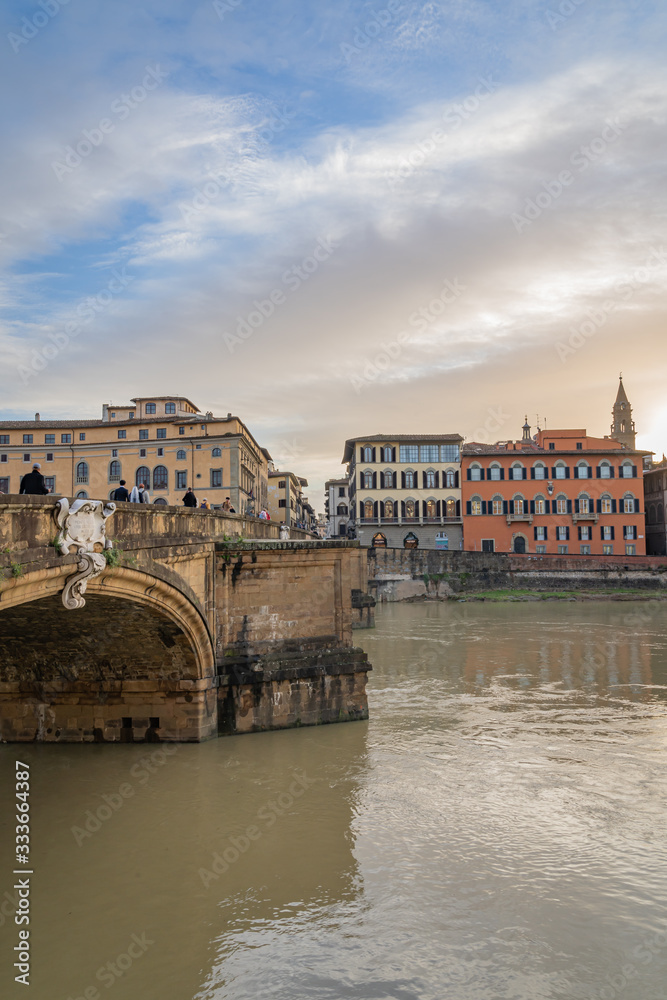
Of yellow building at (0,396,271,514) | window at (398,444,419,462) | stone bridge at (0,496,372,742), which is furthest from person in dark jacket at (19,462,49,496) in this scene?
window at (398,444,419,462)

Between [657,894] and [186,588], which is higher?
[186,588]

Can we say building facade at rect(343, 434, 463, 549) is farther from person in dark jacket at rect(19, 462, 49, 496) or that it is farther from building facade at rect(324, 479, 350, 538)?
person in dark jacket at rect(19, 462, 49, 496)

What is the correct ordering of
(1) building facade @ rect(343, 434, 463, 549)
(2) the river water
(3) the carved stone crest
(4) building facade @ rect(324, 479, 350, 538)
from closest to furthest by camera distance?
(2) the river water < (3) the carved stone crest < (1) building facade @ rect(343, 434, 463, 549) < (4) building facade @ rect(324, 479, 350, 538)

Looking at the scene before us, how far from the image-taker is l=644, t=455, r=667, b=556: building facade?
56188mm

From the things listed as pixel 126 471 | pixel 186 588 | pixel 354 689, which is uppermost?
pixel 126 471

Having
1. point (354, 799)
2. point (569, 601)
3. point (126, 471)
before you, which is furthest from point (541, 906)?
point (126, 471)

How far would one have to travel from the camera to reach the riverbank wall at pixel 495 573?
4850cm

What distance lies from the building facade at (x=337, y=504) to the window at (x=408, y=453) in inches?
703

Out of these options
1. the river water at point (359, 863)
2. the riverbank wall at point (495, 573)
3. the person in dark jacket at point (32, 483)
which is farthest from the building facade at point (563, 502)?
the person in dark jacket at point (32, 483)

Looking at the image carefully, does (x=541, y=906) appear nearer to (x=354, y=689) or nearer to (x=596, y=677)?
(x=354, y=689)

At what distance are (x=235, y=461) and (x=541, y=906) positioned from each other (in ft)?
139

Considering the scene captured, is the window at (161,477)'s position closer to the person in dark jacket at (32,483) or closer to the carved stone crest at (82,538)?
the person in dark jacket at (32,483)

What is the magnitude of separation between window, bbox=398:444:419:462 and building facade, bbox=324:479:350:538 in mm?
17867

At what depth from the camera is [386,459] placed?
55.4 metres
